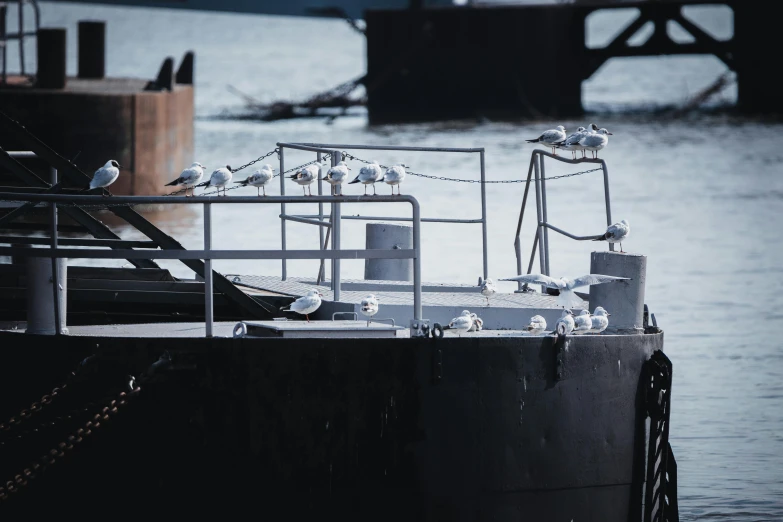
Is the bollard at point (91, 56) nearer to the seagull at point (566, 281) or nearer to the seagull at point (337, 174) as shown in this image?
the seagull at point (337, 174)

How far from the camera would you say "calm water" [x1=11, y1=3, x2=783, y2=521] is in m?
17.9

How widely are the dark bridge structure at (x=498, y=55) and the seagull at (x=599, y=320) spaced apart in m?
51.3

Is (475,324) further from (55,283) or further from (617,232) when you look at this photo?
(55,283)

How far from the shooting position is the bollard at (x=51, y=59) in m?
34.1

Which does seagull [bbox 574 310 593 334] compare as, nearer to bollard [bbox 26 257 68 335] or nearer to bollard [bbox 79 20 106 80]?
bollard [bbox 26 257 68 335]

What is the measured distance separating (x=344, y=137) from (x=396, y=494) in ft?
161

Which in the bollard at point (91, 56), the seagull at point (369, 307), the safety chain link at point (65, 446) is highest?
the bollard at point (91, 56)

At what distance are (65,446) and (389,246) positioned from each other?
15.2 feet

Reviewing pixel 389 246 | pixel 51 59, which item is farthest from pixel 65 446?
pixel 51 59

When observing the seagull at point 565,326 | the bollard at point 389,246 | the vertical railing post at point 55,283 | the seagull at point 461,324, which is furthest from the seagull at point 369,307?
the bollard at point 389,246

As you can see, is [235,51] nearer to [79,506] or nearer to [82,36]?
[82,36]

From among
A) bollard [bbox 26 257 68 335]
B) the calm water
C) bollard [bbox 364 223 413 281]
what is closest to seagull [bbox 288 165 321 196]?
bollard [bbox 364 223 413 281]

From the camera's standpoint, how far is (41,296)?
1070cm

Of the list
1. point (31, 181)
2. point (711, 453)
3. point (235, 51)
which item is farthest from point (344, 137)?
point (235, 51)
